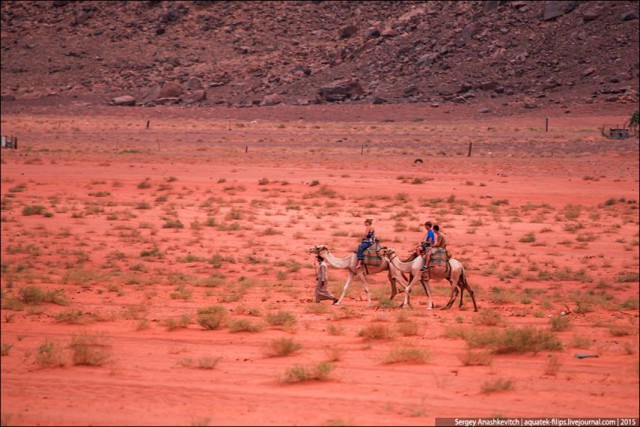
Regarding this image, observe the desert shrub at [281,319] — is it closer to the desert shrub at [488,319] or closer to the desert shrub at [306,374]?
the desert shrub at [488,319]

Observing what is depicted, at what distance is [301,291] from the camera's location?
75.1ft

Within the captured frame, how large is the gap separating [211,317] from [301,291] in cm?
517

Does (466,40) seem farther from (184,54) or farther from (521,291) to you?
(521,291)

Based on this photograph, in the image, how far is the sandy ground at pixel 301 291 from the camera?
13156 millimetres

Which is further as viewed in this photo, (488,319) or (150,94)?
(150,94)

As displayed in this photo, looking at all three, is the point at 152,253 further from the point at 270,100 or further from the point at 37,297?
the point at 270,100

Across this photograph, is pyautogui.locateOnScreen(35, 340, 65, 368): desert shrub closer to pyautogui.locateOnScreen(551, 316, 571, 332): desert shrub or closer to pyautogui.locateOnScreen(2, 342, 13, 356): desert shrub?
pyautogui.locateOnScreen(2, 342, 13, 356): desert shrub

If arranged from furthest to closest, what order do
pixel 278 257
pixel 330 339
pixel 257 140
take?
pixel 257 140
pixel 278 257
pixel 330 339

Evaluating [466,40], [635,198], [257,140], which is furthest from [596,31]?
[635,198]

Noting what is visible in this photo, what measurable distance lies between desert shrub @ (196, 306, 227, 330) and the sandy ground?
12 centimetres

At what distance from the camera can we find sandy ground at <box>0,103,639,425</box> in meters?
13.2

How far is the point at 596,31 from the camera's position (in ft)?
315

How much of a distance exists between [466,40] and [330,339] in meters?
86.7

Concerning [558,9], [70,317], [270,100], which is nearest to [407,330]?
[70,317]
